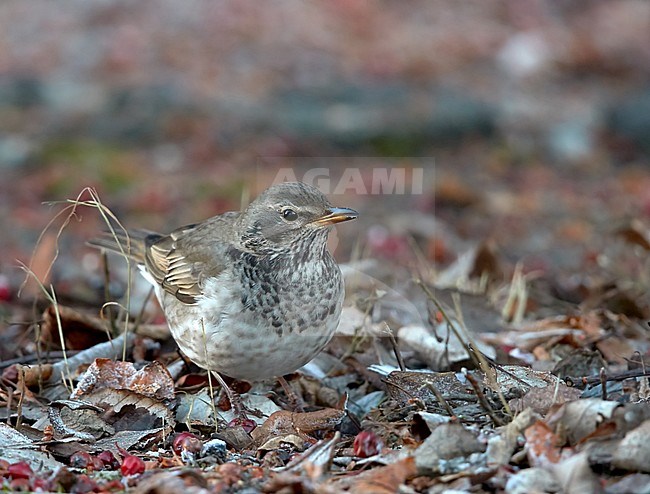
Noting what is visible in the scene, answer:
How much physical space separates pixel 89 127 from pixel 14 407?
9133 mm

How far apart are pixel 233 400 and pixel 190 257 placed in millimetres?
1092

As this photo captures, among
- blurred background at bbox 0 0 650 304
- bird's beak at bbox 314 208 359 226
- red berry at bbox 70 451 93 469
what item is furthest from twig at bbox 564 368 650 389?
blurred background at bbox 0 0 650 304

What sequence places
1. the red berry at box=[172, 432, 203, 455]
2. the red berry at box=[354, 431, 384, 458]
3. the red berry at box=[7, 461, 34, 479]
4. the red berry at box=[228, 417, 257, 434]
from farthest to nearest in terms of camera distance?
the red berry at box=[228, 417, 257, 434], the red berry at box=[172, 432, 203, 455], the red berry at box=[354, 431, 384, 458], the red berry at box=[7, 461, 34, 479]

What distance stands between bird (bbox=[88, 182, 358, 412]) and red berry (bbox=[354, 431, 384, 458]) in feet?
3.26

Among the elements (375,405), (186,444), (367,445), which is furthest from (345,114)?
(367,445)

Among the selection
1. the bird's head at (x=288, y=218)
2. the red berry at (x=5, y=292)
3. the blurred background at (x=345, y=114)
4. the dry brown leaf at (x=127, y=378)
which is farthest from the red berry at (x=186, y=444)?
the blurred background at (x=345, y=114)

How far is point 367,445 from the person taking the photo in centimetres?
470

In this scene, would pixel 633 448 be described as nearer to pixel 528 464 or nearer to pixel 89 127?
pixel 528 464

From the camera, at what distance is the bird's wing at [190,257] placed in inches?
241

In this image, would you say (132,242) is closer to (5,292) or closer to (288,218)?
(5,292)

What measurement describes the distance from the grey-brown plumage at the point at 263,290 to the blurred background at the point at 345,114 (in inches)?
124

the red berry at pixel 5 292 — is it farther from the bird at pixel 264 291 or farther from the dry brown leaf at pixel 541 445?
the dry brown leaf at pixel 541 445

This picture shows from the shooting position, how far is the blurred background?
12.0m

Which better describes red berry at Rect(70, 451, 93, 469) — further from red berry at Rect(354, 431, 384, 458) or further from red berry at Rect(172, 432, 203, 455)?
red berry at Rect(354, 431, 384, 458)
